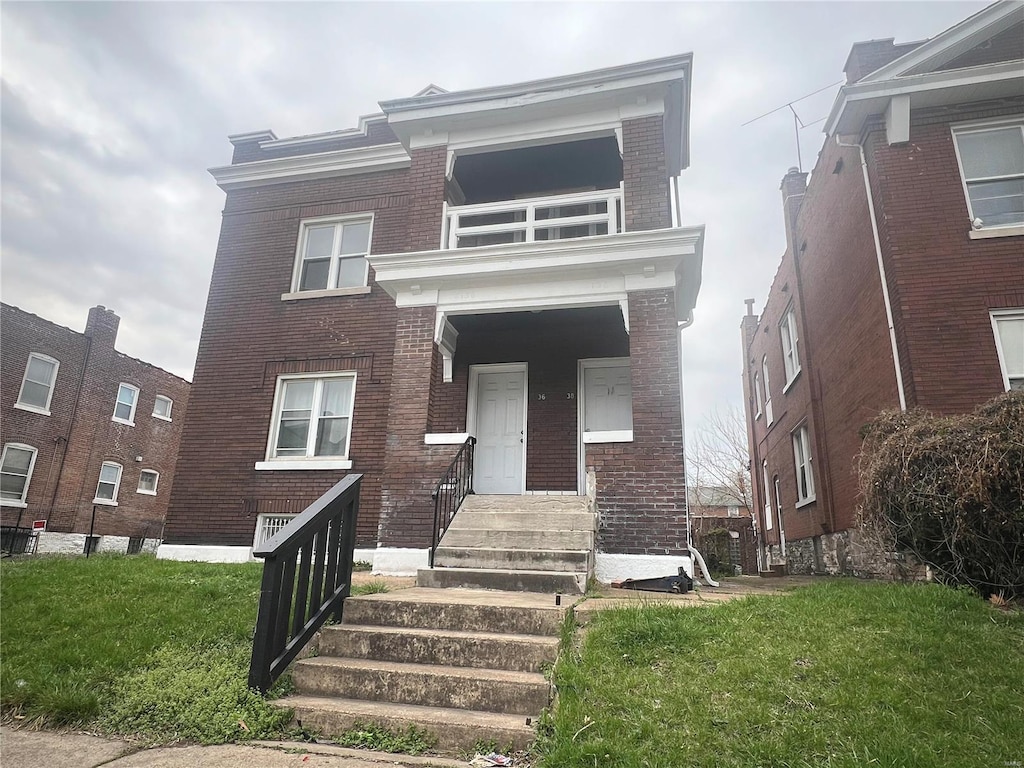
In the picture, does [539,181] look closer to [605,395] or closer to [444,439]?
[605,395]

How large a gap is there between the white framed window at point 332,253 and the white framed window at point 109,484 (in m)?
15.9

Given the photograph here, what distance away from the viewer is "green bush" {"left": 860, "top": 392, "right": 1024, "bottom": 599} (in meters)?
5.39

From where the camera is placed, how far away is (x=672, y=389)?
309 inches

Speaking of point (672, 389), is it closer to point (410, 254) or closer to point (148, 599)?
point (410, 254)

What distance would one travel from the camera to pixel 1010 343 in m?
8.52

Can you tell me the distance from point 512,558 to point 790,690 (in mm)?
3588

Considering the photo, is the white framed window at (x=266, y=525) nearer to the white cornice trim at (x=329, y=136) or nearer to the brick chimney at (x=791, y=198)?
the white cornice trim at (x=329, y=136)

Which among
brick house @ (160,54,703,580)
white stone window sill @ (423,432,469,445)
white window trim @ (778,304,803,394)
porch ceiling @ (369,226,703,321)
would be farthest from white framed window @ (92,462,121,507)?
white window trim @ (778,304,803,394)

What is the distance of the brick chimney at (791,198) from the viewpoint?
600 inches

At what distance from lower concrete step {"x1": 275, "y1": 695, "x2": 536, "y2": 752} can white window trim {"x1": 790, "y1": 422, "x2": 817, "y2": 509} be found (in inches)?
477

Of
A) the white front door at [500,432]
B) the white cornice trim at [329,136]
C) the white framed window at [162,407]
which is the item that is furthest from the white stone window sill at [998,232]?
the white framed window at [162,407]

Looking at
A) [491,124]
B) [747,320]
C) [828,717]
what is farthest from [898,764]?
[747,320]

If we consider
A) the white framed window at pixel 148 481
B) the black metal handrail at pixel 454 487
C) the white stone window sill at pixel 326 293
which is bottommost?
the black metal handrail at pixel 454 487

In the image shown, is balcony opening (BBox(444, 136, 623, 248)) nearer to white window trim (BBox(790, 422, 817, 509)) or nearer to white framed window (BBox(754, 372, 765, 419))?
white window trim (BBox(790, 422, 817, 509))
